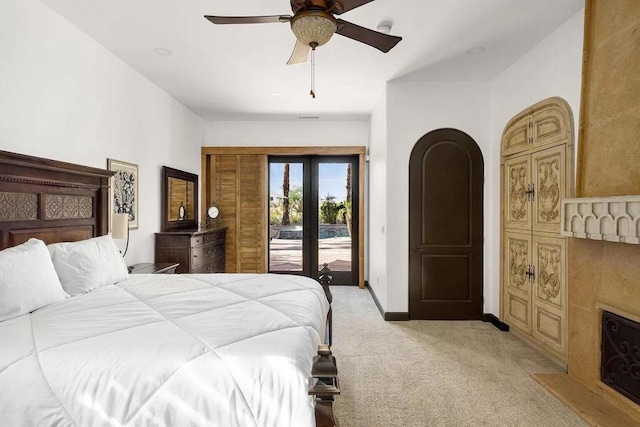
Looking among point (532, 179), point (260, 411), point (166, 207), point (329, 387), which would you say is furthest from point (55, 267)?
point (532, 179)

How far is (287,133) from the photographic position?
19.7 feet

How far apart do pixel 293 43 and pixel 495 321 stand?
146 inches

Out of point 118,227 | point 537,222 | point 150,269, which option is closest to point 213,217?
point 150,269

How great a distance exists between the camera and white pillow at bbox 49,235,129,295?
7.19ft

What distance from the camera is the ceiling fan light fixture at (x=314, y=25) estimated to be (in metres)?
1.93

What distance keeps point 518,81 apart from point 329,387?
3692 millimetres

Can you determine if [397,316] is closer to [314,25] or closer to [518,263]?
[518,263]

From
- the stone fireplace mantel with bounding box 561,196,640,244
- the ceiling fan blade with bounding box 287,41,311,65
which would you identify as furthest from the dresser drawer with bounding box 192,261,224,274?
the stone fireplace mantel with bounding box 561,196,640,244

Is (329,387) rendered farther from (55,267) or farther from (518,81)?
(518,81)

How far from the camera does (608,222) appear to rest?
2141mm

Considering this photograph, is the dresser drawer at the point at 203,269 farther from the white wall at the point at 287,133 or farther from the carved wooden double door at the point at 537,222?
the carved wooden double door at the point at 537,222

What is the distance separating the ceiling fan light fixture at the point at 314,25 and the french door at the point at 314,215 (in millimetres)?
3977

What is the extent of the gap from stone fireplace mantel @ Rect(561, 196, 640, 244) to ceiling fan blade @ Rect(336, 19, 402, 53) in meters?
1.66

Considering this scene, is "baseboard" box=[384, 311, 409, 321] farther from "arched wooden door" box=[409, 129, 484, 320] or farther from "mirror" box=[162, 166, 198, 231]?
"mirror" box=[162, 166, 198, 231]
